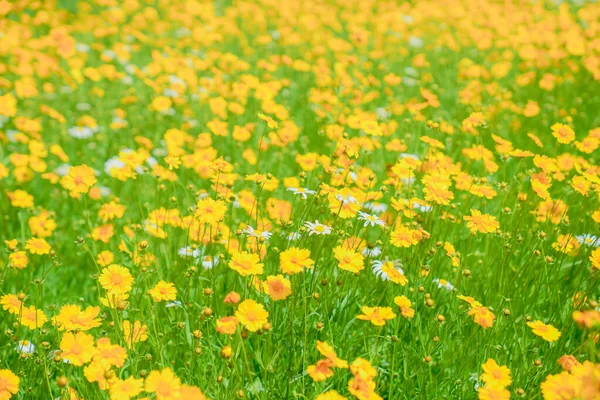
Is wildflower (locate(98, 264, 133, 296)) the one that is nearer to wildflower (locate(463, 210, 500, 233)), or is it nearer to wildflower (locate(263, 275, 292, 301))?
wildflower (locate(263, 275, 292, 301))

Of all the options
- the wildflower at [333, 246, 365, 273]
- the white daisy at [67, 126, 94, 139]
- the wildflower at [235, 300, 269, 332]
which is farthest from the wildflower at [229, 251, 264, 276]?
the white daisy at [67, 126, 94, 139]

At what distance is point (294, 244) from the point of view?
1994mm

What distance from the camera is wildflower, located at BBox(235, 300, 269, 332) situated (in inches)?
58.1

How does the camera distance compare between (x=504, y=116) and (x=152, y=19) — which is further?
(x=152, y=19)

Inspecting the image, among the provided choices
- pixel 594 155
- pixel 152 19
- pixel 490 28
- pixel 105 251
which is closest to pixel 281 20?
pixel 152 19

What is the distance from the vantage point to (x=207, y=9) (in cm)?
538

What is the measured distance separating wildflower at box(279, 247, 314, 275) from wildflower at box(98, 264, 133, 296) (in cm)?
44

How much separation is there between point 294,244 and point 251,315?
1.71 ft

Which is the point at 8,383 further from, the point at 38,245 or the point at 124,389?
the point at 38,245

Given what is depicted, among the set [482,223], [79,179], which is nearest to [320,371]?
[482,223]

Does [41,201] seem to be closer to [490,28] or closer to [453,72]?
[453,72]

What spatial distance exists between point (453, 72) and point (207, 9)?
228cm

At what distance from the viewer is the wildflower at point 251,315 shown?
→ 148cm

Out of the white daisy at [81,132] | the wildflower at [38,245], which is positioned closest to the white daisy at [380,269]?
the wildflower at [38,245]
